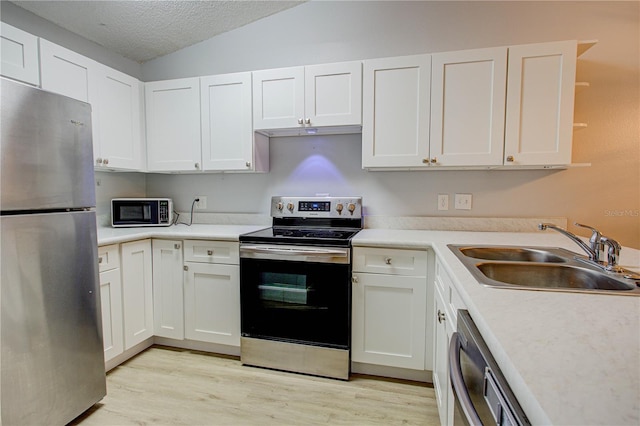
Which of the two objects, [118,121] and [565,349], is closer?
[565,349]

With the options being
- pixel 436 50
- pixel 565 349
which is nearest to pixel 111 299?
pixel 565 349

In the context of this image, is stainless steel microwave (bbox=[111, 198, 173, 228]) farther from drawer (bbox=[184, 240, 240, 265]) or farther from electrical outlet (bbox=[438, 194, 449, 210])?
electrical outlet (bbox=[438, 194, 449, 210])

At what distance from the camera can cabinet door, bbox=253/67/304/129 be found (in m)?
2.25

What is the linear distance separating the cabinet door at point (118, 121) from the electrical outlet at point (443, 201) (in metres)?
2.34

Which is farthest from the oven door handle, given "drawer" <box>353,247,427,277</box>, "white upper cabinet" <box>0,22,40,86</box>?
"white upper cabinet" <box>0,22,40,86</box>

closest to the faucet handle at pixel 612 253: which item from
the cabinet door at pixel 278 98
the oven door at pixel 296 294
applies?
the oven door at pixel 296 294

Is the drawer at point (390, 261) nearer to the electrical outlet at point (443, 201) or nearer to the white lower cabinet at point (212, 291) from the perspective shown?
the electrical outlet at point (443, 201)

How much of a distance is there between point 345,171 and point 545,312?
1.86 m

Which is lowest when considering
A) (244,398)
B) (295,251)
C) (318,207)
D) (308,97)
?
(244,398)

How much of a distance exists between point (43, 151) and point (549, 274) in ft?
7.25

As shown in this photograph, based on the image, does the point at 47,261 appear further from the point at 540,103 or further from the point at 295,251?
the point at 540,103

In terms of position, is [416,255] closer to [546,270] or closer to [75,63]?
[546,270]

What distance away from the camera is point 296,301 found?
2.04 m

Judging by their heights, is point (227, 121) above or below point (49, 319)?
above
